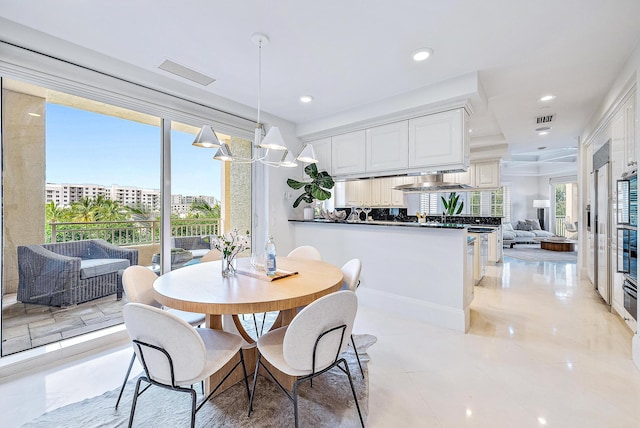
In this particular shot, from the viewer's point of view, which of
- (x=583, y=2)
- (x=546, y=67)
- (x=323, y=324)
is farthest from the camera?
(x=546, y=67)

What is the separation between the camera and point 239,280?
1.86 m

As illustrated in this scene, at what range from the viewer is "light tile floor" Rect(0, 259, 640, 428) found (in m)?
1.63

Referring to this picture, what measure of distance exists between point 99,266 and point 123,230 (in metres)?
0.39

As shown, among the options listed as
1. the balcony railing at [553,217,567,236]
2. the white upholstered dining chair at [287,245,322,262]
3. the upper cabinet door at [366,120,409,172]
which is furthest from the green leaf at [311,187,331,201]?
the balcony railing at [553,217,567,236]

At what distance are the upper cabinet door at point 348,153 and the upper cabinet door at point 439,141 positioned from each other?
27.4 inches

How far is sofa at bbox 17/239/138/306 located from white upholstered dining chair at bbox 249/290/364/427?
83.2 inches

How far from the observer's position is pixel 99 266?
2.64 meters

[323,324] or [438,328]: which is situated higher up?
[323,324]

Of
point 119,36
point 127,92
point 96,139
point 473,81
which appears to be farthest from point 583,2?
point 96,139

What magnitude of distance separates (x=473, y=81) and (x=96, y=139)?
3.55m

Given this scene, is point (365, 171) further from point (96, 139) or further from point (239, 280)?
point (96, 139)

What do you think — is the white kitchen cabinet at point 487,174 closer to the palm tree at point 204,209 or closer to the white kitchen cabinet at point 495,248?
the white kitchen cabinet at point 495,248

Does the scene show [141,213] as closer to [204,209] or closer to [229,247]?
[204,209]

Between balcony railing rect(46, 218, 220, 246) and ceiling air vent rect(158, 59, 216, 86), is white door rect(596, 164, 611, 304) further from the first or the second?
balcony railing rect(46, 218, 220, 246)
